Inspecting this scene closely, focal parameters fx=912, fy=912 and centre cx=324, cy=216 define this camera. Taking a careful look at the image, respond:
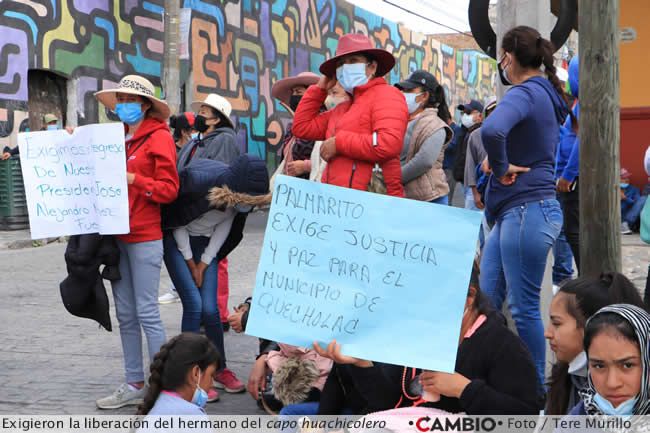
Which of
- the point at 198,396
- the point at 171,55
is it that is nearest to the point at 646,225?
the point at 198,396

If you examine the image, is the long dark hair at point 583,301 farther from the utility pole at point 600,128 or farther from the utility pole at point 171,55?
the utility pole at point 171,55

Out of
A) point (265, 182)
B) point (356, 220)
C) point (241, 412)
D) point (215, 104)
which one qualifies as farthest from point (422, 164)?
point (356, 220)

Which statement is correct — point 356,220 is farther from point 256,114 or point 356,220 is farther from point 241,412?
point 256,114

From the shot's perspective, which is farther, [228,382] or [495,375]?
[228,382]

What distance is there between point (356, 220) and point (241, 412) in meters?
2.30

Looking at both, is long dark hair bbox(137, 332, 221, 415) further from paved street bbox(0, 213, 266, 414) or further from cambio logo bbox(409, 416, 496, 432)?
paved street bbox(0, 213, 266, 414)

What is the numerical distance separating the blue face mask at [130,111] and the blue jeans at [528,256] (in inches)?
80.2

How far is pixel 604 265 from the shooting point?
399 centimetres

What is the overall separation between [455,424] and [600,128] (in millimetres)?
1540

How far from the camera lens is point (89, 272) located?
4.93 metres

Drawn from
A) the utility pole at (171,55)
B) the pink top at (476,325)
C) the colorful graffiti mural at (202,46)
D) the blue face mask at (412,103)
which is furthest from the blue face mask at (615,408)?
the utility pole at (171,55)

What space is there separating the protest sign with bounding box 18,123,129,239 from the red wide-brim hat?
1.24 m

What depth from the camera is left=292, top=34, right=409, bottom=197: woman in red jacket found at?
4.69m

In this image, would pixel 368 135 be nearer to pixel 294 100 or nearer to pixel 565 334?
pixel 294 100
